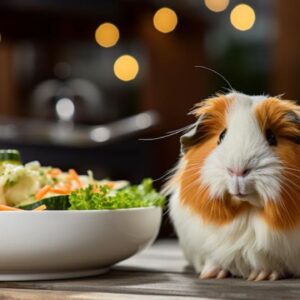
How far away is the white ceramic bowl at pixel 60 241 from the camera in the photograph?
3.79ft

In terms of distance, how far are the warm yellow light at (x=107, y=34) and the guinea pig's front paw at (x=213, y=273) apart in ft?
13.1

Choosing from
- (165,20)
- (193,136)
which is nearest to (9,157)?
(193,136)

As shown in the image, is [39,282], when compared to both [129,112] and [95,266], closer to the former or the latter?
A: [95,266]

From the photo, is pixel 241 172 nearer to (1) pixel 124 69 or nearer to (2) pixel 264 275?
(2) pixel 264 275

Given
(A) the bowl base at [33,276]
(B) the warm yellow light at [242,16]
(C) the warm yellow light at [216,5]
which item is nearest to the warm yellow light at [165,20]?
(C) the warm yellow light at [216,5]

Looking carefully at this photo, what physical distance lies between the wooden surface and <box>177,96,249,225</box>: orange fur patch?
12cm

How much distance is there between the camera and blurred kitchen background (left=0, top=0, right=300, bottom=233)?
13.5 ft

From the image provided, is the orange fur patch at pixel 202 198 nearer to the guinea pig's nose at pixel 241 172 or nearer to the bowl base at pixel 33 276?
the guinea pig's nose at pixel 241 172

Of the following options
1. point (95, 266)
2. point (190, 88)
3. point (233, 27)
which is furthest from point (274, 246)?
point (233, 27)

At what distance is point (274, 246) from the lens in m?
1.14

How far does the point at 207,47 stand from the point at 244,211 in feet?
13.4

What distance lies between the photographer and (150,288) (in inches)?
43.5

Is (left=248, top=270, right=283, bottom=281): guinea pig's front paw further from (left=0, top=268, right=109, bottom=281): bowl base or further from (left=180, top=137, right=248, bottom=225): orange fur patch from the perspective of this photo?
(left=0, top=268, right=109, bottom=281): bowl base

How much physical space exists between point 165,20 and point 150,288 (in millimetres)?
3945
